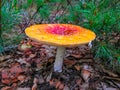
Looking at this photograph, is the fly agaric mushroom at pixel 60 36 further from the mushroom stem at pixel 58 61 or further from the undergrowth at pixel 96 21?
the undergrowth at pixel 96 21

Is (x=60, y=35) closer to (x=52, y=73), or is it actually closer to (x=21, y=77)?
(x=52, y=73)

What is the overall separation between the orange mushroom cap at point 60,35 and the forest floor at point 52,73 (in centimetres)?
34

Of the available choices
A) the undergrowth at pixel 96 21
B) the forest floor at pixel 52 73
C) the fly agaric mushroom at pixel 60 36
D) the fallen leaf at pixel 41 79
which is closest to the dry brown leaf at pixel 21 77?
the forest floor at pixel 52 73

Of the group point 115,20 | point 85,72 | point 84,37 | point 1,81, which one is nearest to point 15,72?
point 1,81

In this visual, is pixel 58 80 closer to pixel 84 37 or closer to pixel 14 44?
pixel 84 37

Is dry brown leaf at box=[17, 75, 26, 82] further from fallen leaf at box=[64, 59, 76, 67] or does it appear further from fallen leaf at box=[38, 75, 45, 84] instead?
fallen leaf at box=[64, 59, 76, 67]

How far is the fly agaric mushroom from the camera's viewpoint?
1603 mm

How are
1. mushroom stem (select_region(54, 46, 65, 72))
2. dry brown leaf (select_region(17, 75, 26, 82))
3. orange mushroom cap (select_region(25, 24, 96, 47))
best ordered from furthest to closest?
dry brown leaf (select_region(17, 75, 26, 82))
mushroom stem (select_region(54, 46, 65, 72))
orange mushroom cap (select_region(25, 24, 96, 47))

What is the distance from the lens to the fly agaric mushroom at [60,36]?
1603mm

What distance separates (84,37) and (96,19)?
Answer: 0.26 metres

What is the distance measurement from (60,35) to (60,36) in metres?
0.03

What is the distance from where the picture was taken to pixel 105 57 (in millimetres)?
2045

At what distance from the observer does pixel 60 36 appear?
1.69 m

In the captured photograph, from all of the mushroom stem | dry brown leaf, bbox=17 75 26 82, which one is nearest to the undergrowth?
the mushroom stem
